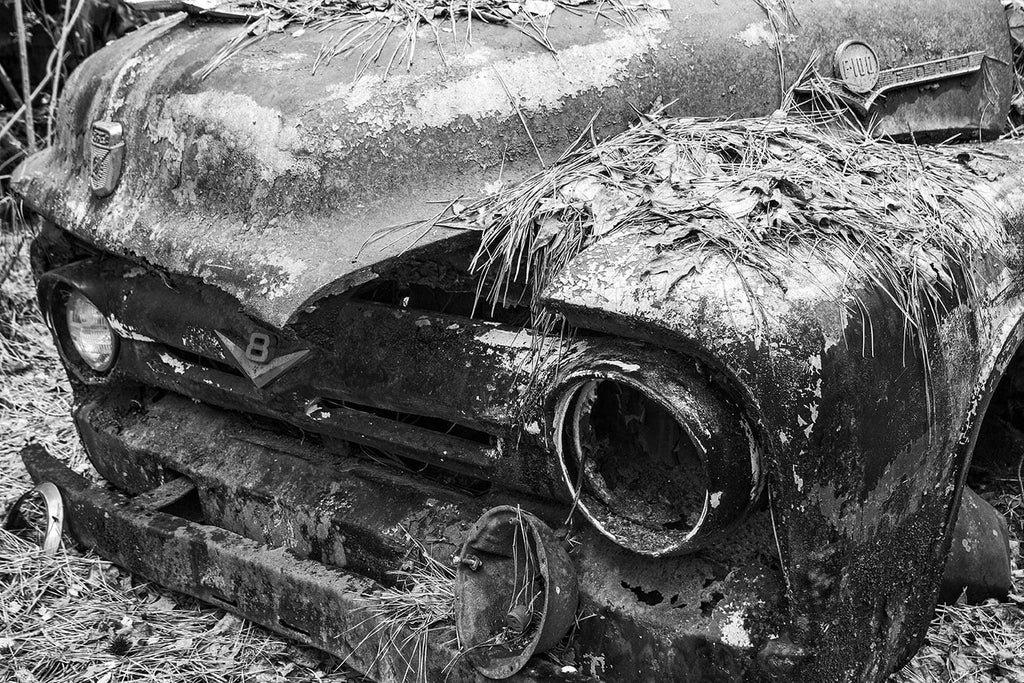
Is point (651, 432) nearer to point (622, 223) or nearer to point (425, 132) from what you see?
point (622, 223)

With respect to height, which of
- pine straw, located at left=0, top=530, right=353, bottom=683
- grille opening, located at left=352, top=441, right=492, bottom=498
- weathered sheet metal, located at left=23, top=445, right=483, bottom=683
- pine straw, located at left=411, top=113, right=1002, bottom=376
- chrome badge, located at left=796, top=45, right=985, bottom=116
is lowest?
pine straw, located at left=0, top=530, right=353, bottom=683

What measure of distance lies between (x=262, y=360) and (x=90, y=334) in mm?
756

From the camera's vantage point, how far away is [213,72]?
2.37 m

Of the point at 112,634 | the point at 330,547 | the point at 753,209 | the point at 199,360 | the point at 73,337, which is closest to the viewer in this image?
the point at 753,209

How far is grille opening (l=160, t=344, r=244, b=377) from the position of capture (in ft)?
8.39

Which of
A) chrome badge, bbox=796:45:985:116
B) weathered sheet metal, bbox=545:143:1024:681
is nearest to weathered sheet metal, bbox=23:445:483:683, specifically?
weathered sheet metal, bbox=545:143:1024:681

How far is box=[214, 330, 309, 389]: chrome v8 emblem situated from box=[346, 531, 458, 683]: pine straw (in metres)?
0.43

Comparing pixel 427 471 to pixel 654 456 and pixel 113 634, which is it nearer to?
pixel 654 456

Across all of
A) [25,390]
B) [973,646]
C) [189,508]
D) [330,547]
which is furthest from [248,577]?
[25,390]

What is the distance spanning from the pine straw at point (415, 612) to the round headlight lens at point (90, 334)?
1015mm

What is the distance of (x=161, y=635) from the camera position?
8.87 feet

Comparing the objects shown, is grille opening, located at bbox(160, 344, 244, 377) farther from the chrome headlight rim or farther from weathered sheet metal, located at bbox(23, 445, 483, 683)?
weathered sheet metal, located at bbox(23, 445, 483, 683)

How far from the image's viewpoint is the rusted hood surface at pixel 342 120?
2166 mm

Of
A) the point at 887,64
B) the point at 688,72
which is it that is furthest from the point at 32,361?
the point at 887,64
